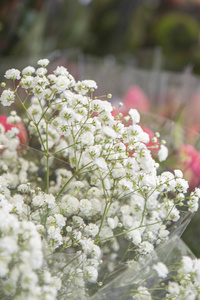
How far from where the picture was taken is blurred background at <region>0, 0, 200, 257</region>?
999 mm

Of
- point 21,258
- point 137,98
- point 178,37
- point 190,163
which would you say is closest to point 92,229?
point 21,258

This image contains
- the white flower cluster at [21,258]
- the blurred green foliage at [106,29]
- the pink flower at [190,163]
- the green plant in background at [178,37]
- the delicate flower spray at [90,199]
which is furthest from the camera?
the green plant in background at [178,37]

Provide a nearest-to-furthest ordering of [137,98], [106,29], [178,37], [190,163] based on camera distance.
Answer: [190,163] → [137,98] → [178,37] → [106,29]

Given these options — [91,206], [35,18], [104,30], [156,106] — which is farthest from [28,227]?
[104,30]

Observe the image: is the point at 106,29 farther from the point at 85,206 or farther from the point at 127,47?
the point at 85,206

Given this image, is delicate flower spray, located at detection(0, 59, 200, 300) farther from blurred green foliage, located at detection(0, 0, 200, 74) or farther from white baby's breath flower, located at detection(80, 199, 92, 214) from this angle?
blurred green foliage, located at detection(0, 0, 200, 74)

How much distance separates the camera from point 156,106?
1.13m

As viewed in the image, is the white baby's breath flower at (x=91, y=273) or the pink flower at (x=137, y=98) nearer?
the white baby's breath flower at (x=91, y=273)

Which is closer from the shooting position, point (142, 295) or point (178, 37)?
point (142, 295)

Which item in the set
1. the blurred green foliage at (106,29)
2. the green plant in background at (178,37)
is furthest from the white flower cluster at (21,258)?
the green plant in background at (178,37)

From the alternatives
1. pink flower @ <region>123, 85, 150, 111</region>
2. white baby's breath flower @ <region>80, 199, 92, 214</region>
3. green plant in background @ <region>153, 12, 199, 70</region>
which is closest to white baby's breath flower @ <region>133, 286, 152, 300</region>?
white baby's breath flower @ <region>80, 199, 92, 214</region>

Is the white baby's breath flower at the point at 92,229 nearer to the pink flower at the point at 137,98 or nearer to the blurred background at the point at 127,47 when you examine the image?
the blurred background at the point at 127,47

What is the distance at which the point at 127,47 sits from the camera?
1.67 metres

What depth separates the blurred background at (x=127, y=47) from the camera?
1.00m
